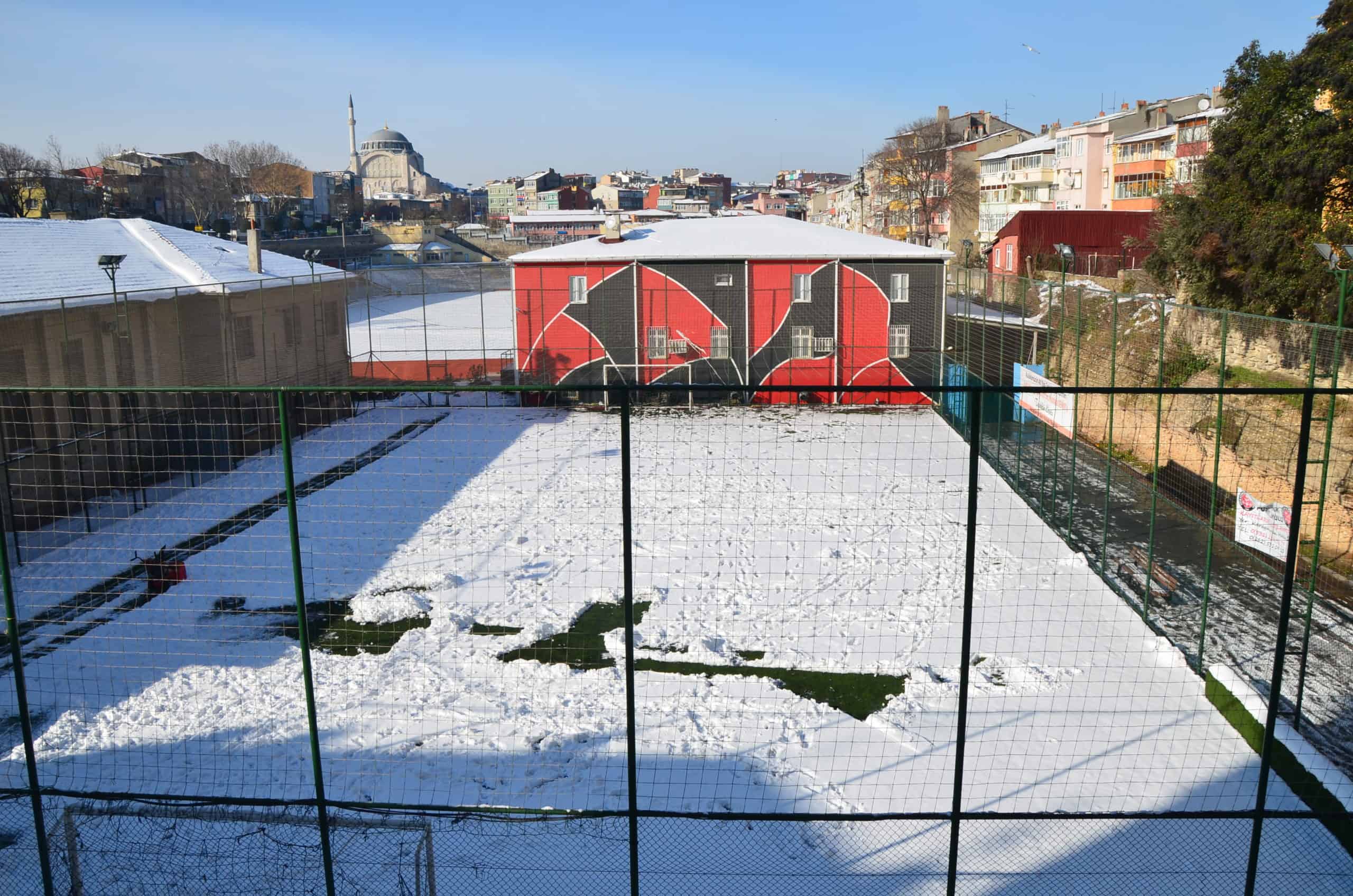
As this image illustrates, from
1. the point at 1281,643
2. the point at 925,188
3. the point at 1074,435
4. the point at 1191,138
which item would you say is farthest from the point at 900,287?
the point at 925,188

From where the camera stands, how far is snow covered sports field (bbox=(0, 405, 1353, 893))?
636 centimetres

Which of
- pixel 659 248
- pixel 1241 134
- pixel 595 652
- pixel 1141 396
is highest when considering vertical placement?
pixel 1241 134

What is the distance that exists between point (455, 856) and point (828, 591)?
229 inches

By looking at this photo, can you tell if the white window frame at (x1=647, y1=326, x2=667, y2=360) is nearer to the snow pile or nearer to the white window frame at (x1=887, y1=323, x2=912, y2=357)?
the white window frame at (x1=887, y1=323, x2=912, y2=357)

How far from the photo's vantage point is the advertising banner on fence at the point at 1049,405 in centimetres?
1259

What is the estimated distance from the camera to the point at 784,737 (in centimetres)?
782

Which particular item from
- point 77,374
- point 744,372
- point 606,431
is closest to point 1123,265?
point 744,372

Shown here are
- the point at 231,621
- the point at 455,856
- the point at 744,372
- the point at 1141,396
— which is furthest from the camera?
the point at 744,372

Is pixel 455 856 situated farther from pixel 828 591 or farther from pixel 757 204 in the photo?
pixel 757 204

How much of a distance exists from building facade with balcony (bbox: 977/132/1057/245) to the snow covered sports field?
4196 centimetres

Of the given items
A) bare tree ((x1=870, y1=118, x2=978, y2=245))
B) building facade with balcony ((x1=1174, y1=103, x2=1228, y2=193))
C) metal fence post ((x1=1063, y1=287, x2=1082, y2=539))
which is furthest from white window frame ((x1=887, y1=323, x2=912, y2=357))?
bare tree ((x1=870, y1=118, x2=978, y2=245))

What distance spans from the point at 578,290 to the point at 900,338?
25.2ft

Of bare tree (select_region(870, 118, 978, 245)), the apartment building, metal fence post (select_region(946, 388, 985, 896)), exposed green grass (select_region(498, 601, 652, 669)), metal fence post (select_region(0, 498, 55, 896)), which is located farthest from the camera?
bare tree (select_region(870, 118, 978, 245))

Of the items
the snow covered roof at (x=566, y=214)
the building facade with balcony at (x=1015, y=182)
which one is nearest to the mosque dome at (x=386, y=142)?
the snow covered roof at (x=566, y=214)
